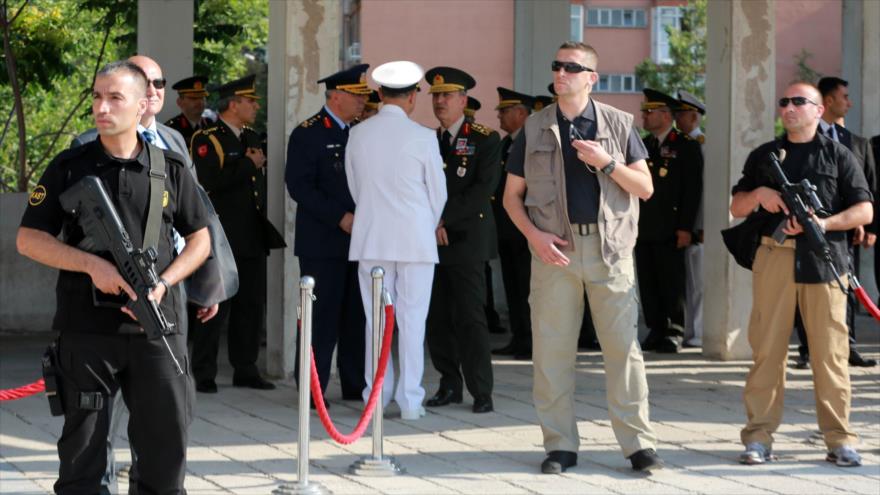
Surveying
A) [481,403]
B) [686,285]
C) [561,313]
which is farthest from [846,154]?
[686,285]

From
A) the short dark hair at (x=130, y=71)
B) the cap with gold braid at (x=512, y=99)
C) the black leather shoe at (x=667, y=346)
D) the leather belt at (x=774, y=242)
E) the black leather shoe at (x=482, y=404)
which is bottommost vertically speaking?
the black leather shoe at (x=482, y=404)

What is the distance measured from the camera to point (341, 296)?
32.8 ft

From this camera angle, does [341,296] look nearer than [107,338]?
No

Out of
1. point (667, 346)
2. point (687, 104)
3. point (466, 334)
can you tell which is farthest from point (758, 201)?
point (687, 104)

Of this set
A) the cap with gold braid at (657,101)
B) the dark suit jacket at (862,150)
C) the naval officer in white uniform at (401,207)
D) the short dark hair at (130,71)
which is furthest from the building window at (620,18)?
Result: the short dark hair at (130,71)

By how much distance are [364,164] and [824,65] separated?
54.6 metres

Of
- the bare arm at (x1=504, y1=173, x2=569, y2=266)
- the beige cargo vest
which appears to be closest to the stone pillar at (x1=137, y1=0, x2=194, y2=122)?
the bare arm at (x1=504, y1=173, x2=569, y2=266)

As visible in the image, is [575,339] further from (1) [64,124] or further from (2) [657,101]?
(1) [64,124]

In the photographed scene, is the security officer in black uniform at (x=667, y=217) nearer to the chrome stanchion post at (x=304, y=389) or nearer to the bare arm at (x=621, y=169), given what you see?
the bare arm at (x=621, y=169)

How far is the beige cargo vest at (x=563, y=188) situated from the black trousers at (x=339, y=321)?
2.33 metres

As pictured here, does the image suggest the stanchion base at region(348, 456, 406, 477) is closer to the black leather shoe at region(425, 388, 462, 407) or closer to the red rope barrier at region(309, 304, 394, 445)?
the red rope barrier at region(309, 304, 394, 445)

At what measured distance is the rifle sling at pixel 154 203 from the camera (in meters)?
5.56

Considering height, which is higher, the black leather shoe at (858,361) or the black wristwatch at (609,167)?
the black wristwatch at (609,167)

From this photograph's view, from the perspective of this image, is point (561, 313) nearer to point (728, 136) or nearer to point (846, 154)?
point (846, 154)
